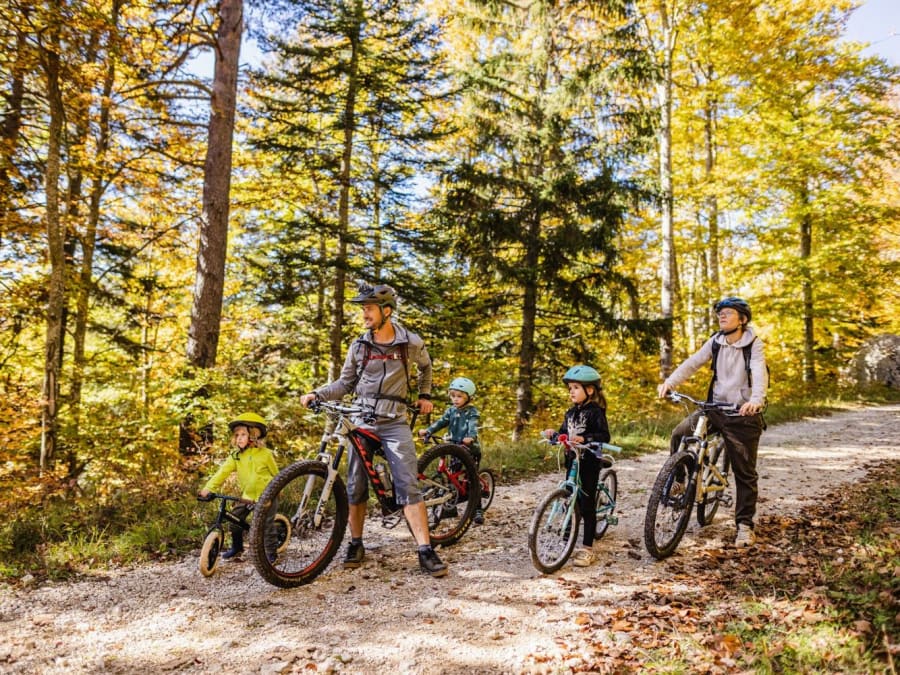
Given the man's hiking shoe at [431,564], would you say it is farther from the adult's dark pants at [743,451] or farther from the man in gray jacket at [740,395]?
the adult's dark pants at [743,451]

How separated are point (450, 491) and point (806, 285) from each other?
15645 mm

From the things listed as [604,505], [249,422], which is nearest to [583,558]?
[604,505]

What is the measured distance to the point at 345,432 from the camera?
4.37 metres

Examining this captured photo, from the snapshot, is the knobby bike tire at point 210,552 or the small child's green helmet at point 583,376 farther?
the small child's green helmet at point 583,376

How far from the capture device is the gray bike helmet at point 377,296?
437 cm

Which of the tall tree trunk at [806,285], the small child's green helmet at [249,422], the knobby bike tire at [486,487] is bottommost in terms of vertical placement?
the knobby bike tire at [486,487]

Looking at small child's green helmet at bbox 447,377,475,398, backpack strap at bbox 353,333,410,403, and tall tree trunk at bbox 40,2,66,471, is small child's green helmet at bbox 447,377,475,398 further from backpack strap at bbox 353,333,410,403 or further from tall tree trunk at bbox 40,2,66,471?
tall tree trunk at bbox 40,2,66,471

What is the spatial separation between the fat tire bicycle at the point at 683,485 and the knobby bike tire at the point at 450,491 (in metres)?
1.67

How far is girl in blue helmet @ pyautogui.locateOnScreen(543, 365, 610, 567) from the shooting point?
4.71m

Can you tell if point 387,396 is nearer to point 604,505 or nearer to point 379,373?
point 379,373

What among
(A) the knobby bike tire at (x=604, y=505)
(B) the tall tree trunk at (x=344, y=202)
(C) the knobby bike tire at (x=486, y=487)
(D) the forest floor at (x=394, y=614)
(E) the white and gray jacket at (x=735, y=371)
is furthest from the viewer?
(B) the tall tree trunk at (x=344, y=202)

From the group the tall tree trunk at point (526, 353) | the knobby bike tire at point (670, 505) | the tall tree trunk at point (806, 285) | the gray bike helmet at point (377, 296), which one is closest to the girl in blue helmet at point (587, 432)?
the knobby bike tire at point (670, 505)

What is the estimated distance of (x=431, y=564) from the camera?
14.4 feet

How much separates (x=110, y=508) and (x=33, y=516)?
0.70 metres
